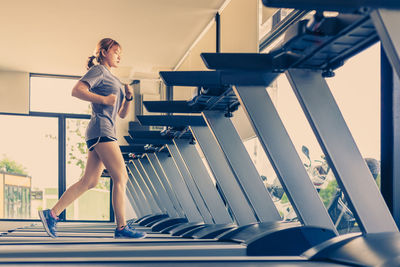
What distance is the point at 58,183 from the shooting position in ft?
30.2

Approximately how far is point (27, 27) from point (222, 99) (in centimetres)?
448

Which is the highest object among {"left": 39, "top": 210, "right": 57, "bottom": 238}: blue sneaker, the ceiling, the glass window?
the ceiling

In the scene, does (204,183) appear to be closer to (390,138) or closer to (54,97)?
(390,138)

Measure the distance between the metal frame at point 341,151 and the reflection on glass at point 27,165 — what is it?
25.3 feet

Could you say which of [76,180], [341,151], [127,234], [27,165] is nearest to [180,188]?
[127,234]

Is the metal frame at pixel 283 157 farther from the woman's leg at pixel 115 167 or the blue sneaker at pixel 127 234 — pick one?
the blue sneaker at pixel 127 234

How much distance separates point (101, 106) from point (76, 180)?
6573mm

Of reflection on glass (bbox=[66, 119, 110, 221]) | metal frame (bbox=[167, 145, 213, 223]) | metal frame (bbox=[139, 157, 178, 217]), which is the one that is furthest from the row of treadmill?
reflection on glass (bbox=[66, 119, 110, 221])

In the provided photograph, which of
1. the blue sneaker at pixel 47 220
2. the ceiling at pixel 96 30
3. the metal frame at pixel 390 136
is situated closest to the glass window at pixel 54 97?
the ceiling at pixel 96 30

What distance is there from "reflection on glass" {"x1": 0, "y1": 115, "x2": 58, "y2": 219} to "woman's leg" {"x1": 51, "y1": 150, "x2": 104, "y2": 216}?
6.46 metres

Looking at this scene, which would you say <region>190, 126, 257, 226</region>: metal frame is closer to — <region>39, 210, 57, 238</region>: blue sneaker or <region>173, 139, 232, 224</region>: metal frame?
<region>173, 139, 232, 224</region>: metal frame

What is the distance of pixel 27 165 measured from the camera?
9.12m

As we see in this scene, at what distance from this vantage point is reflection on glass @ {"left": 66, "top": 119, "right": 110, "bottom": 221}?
9273 millimetres

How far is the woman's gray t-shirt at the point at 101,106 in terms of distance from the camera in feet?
9.81
